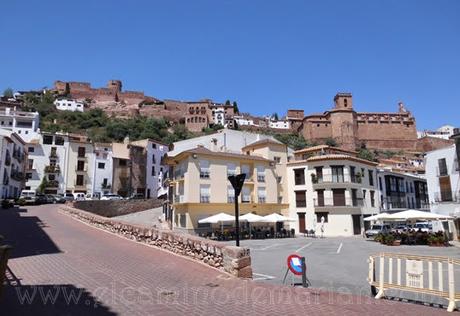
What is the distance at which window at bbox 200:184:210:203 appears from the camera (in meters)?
33.0

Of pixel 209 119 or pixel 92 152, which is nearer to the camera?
pixel 92 152

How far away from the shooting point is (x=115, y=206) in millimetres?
42281

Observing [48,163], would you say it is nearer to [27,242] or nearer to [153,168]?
[153,168]

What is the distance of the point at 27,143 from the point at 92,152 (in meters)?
10.1

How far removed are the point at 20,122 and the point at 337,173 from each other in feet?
193

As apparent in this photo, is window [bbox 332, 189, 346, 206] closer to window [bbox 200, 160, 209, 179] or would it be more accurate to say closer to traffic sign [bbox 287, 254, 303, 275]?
window [bbox 200, 160, 209, 179]

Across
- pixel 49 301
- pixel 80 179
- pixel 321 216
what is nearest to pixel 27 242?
pixel 49 301

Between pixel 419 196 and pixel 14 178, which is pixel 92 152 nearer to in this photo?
pixel 14 178

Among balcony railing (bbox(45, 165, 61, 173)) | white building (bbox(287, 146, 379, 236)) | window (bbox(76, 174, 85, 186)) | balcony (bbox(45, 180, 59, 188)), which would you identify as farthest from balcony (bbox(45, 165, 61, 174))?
white building (bbox(287, 146, 379, 236))

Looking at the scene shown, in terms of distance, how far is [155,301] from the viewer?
21.2 feet

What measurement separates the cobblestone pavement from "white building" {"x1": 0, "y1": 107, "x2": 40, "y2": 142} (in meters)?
61.9

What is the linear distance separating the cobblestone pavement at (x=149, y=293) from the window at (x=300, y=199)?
29.6 metres

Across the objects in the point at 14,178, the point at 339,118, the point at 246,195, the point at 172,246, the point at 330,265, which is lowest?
the point at 330,265

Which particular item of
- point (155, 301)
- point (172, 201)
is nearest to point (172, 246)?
point (155, 301)
